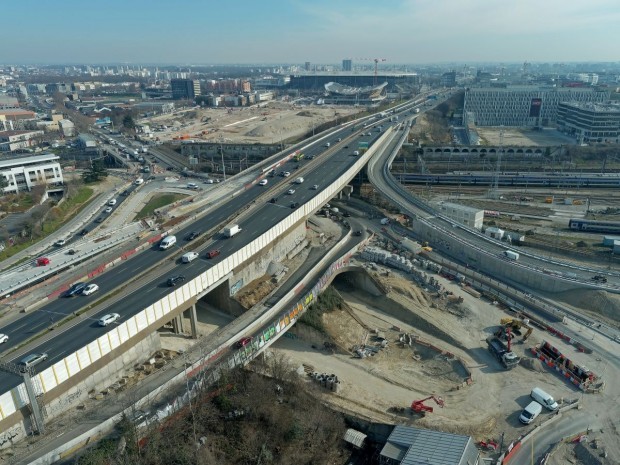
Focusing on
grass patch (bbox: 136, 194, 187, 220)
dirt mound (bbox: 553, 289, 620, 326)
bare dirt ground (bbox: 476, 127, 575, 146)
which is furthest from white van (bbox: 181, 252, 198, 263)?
bare dirt ground (bbox: 476, 127, 575, 146)

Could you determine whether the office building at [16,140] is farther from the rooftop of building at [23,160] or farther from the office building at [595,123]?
the office building at [595,123]

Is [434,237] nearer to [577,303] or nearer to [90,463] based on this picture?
[577,303]

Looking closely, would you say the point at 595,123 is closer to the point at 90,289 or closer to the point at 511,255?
the point at 511,255

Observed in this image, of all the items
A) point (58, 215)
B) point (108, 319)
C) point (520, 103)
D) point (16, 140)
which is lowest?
point (58, 215)

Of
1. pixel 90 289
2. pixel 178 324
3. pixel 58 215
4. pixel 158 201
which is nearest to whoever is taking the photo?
pixel 90 289

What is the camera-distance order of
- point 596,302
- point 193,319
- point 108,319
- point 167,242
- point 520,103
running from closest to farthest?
point 108,319 < point 193,319 < point 167,242 < point 596,302 < point 520,103

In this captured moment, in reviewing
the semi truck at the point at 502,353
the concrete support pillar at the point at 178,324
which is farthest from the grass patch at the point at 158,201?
the semi truck at the point at 502,353

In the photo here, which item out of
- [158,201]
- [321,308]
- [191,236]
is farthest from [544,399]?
[158,201]
